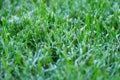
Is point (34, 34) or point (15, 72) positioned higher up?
point (34, 34)

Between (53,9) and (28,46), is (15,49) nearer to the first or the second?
(28,46)

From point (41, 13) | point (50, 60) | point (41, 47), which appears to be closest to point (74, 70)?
point (50, 60)

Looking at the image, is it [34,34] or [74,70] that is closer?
[74,70]

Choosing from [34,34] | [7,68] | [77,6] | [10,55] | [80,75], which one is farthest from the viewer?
[77,6]

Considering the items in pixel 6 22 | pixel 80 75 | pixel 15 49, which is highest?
pixel 6 22

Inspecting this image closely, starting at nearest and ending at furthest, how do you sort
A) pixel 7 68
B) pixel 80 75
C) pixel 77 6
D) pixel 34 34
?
pixel 80 75 < pixel 7 68 < pixel 34 34 < pixel 77 6

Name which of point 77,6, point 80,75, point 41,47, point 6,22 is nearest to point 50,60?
point 41,47

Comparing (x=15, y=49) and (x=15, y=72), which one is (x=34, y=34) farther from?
(x=15, y=72)
